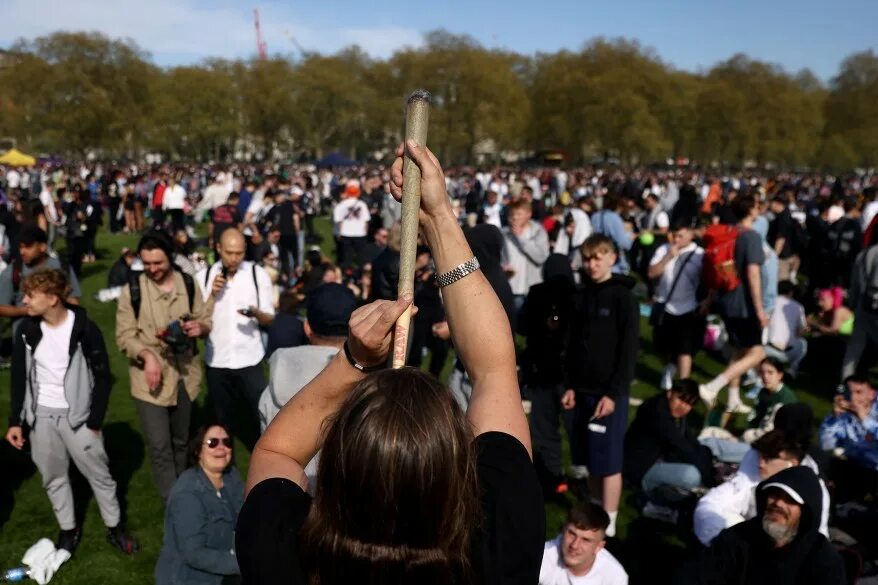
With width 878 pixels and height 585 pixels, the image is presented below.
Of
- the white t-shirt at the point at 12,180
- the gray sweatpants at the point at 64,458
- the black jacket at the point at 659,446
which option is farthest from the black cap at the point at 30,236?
the white t-shirt at the point at 12,180

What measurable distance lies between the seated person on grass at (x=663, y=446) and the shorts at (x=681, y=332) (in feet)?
5.98

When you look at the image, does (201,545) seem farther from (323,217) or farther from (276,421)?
(323,217)

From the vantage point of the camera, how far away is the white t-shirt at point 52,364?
4.36 m

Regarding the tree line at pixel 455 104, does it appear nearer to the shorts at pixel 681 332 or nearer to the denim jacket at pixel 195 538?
the shorts at pixel 681 332

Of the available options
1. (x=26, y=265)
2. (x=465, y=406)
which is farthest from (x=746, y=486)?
(x=26, y=265)

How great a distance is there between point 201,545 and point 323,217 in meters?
24.1

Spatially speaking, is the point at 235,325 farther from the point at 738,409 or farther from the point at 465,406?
the point at 738,409

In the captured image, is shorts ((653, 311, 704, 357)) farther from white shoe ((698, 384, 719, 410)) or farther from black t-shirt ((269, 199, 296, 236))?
black t-shirt ((269, 199, 296, 236))

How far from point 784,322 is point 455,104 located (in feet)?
192

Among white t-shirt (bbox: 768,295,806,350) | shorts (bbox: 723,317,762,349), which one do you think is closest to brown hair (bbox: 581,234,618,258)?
shorts (bbox: 723,317,762,349)

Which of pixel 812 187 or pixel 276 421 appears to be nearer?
pixel 276 421

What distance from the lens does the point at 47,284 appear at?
4.23 m

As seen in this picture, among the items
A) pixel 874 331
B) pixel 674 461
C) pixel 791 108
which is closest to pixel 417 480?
pixel 674 461

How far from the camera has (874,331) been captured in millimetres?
7352
